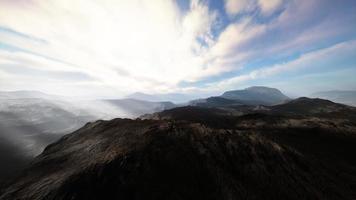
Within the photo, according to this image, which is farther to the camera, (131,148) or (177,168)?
(131,148)

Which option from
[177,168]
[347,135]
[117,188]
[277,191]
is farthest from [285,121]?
[117,188]

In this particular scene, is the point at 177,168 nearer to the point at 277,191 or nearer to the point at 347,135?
the point at 277,191

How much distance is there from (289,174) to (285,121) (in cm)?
3763

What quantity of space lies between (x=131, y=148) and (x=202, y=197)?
15.9m

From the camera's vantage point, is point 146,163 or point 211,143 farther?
point 211,143

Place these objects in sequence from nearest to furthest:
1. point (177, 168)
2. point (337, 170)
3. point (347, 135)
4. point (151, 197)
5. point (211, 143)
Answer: point (151, 197) < point (177, 168) < point (337, 170) < point (211, 143) < point (347, 135)

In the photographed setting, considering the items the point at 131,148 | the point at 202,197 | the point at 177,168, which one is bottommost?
the point at 202,197

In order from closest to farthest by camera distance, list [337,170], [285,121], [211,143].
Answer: [337,170], [211,143], [285,121]

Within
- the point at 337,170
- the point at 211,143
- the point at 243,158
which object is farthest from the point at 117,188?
the point at 337,170

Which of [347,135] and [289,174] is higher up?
[347,135]

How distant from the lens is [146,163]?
102ft

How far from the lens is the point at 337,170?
33438mm

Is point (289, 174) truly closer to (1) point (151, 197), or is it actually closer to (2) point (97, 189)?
(1) point (151, 197)

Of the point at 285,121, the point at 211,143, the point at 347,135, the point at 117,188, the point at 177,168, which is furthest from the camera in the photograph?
the point at 285,121
